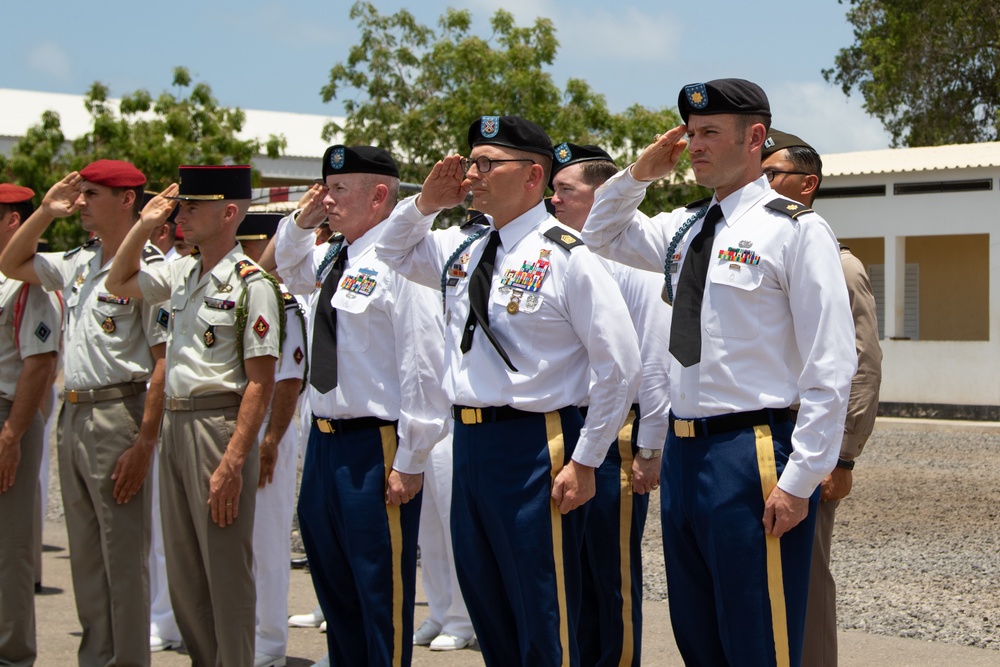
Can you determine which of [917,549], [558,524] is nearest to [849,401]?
[558,524]

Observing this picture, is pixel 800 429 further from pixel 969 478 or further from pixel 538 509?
pixel 969 478

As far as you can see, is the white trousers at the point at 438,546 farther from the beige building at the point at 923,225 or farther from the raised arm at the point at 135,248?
the beige building at the point at 923,225

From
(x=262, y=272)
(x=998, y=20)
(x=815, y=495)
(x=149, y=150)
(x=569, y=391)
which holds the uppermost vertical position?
(x=998, y=20)

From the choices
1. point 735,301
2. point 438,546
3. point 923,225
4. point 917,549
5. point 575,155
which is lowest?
point 917,549

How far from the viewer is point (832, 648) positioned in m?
4.55

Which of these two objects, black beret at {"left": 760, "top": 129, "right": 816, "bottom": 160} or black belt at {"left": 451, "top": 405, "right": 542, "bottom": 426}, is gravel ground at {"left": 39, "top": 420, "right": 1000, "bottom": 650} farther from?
black belt at {"left": 451, "top": 405, "right": 542, "bottom": 426}

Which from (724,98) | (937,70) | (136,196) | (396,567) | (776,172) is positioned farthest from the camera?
(937,70)

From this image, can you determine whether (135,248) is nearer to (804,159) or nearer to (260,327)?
(260,327)

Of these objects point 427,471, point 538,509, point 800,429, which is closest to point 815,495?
point 800,429

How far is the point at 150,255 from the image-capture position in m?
5.73

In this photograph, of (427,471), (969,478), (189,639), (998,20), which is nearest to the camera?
(189,639)

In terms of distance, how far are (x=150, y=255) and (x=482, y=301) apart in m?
2.14

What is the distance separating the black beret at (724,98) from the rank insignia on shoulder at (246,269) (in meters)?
2.27

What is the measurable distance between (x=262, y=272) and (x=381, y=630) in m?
1.63
